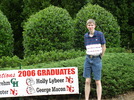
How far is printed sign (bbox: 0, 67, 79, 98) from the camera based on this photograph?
6566mm

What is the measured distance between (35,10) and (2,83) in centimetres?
698

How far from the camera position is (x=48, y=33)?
9.62 m

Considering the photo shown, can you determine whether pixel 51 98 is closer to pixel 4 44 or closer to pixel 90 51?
pixel 90 51

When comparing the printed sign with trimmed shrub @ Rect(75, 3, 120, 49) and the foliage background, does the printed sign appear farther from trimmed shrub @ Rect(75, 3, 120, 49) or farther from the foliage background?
the foliage background

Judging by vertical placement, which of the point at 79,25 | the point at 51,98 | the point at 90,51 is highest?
the point at 79,25

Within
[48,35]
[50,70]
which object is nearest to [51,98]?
[50,70]

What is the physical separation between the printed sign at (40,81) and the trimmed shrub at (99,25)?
410 cm

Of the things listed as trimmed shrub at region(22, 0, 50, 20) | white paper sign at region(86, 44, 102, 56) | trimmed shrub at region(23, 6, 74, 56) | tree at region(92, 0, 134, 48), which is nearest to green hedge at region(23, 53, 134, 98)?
white paper sign at region(86, 44, 102, 56)

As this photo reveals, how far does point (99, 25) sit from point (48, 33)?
1977mm

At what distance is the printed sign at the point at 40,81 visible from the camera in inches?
259

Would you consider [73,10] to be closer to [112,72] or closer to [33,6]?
[33,6]

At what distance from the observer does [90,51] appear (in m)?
5.89

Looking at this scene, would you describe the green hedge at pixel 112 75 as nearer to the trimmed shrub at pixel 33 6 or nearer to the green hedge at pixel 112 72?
the green hedge at pixel 112 72

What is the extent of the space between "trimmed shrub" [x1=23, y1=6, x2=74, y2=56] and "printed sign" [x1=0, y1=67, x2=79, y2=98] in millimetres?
2905
